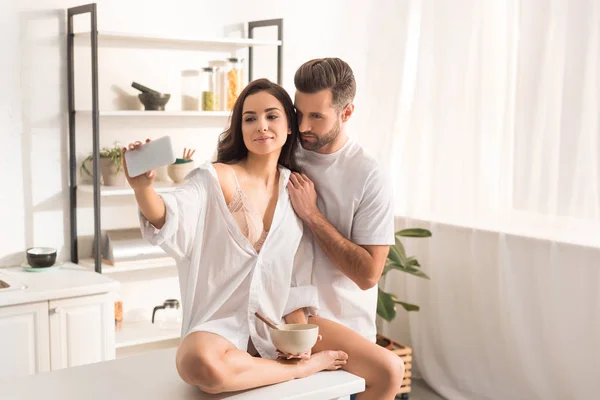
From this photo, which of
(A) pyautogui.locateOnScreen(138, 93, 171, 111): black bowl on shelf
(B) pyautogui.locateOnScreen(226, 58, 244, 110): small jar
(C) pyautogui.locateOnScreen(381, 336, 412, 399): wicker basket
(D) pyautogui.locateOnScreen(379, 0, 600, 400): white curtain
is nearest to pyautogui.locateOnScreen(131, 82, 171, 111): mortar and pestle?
(A) pyautogui.locateOnScreen(138, 93, 171, 111): black bowl on shelf

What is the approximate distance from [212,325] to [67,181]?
177 cm

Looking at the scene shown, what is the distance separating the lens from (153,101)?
367 cm

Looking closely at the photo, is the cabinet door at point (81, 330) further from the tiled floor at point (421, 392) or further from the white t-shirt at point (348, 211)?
the tiled floor at point (421, 392)

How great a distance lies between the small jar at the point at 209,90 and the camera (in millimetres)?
3813

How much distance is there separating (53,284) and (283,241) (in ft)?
4.49

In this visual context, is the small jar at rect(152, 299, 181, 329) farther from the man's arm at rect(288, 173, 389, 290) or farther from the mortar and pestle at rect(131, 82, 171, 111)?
the man's arm at rect(288, 173, 389, 290)

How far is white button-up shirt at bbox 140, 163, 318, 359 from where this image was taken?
221 cm

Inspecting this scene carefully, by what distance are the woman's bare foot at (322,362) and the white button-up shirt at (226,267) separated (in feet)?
0.36

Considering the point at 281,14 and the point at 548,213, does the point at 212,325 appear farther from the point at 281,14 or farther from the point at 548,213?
the point at 281,14

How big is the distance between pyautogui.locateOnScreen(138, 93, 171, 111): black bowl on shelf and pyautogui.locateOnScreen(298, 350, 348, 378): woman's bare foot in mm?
1779

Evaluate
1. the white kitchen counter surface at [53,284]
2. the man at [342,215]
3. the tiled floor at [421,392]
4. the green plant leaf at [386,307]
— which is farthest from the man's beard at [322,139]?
the tiled floor at [421,392]

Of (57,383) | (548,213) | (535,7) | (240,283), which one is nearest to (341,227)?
(240,283)

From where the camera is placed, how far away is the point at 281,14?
4.22m

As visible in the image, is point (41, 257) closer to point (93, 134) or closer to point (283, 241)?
point (93, 134)
